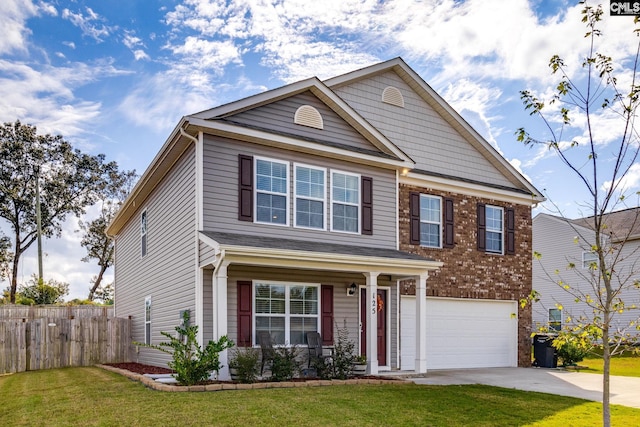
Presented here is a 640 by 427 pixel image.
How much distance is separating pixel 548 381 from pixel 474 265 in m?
4.30

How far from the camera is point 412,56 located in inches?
664

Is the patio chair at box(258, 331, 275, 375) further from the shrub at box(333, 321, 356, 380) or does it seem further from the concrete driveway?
the concrete driveway

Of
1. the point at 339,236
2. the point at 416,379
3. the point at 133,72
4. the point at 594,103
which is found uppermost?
the point at 133,72

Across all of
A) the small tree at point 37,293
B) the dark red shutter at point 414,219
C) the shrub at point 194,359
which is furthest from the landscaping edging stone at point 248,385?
the small tree at point 37,293

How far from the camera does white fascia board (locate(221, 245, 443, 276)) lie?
1086 cm

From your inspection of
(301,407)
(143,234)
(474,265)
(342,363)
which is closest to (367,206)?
(342,363)

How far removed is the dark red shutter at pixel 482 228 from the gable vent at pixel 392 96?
12.4 feet

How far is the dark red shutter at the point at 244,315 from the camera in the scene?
11.9m

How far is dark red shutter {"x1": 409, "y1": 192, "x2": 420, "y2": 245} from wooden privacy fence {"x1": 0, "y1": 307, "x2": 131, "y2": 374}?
9.21 metres

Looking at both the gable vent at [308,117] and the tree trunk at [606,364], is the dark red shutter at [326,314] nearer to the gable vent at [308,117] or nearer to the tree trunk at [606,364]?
the gable vent at [308,117]

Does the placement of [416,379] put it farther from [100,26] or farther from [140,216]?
[100,26]

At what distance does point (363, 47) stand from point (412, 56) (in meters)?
1.98

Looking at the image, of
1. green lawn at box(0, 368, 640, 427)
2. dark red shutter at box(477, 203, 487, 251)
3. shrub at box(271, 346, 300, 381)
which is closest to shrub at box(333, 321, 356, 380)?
shrub at box(271, 346, 300, 381)

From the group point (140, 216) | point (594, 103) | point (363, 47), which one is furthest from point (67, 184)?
point (594, 103)
